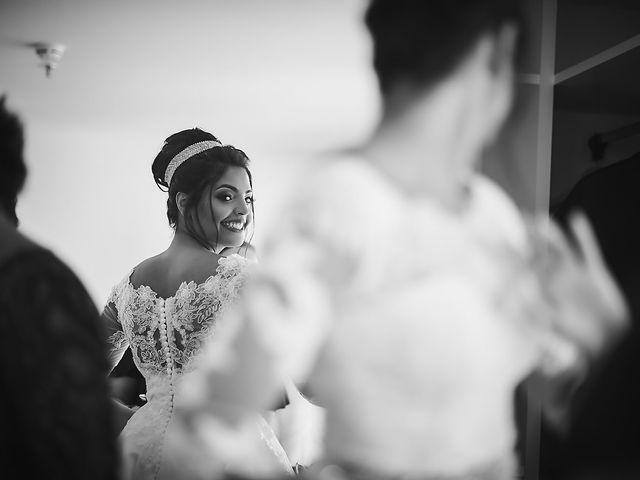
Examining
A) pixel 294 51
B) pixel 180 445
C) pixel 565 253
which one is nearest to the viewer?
pixel 180 445

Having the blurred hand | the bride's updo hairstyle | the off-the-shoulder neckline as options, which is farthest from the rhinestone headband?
the blurred hand

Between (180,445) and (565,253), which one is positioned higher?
(565,253)

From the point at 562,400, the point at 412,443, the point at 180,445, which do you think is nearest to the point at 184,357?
the point at 180,445

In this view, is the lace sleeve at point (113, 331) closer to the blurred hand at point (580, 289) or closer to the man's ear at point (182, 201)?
the man's ear at point (182, 201)

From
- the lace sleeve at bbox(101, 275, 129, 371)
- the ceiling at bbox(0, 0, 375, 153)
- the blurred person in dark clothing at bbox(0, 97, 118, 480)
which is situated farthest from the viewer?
the lace sleeve at bbox(101, 275, 129, 371)

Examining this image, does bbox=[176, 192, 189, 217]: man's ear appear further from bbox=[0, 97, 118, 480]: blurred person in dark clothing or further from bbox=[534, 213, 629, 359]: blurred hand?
bbox=[534, 213, 629, 359]: blurred hand

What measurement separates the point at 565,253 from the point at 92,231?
95 cm

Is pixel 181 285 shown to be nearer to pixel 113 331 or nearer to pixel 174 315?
pixel 174 315

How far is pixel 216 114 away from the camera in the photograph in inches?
53.3

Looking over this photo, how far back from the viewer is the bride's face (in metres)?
1.33

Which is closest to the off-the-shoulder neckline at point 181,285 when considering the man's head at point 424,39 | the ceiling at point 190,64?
the ceiling at point 190,64

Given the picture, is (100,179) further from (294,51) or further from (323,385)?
(323,385)

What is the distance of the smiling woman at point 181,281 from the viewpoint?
1383mm

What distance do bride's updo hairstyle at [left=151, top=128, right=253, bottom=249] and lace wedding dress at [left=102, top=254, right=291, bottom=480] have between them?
0.11 metres
